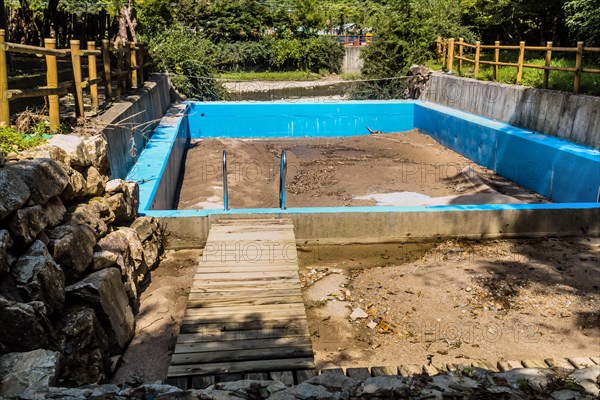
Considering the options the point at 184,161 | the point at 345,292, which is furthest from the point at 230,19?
the point at 345,292

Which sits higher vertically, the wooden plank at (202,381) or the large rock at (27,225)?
the large rock at (27,225)

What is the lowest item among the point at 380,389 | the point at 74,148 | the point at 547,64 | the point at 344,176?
the point at 344,176

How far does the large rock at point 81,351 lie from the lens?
3.70 m

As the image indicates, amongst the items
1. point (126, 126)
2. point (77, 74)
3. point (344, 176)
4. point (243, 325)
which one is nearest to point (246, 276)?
point (243, 325)

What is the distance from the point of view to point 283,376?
3.86 metres

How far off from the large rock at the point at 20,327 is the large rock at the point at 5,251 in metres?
0.28

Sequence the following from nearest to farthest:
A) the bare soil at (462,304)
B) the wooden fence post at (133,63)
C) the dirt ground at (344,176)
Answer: the bare soil at (462,304) → the dirt ground at (344,176) → the wooden fence post at (133,63)

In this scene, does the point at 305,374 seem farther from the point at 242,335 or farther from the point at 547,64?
the point at 547,64

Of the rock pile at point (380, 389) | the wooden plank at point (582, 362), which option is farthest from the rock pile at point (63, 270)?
the wooden plank at point (582, 362)

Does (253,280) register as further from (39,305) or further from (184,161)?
(184,161)

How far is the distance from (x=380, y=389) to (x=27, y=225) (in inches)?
100

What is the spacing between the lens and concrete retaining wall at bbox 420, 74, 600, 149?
9805 millimetres

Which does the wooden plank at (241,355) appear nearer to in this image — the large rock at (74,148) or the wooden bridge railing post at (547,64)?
the large rock at (74,148)

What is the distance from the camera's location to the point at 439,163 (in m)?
12.6
